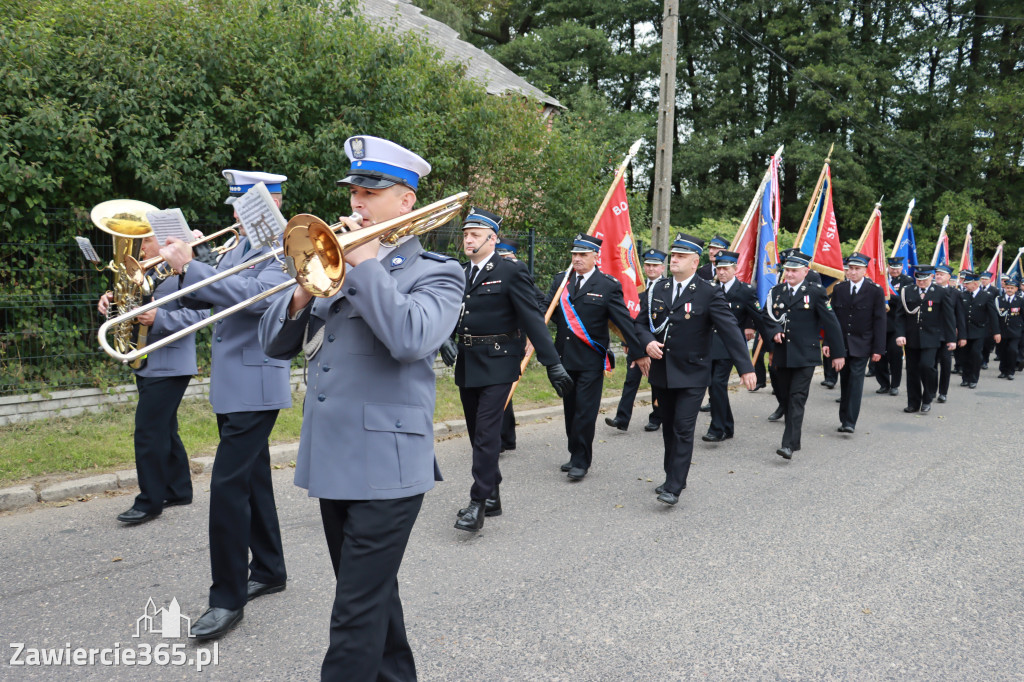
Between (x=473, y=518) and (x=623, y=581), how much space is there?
3.82ft

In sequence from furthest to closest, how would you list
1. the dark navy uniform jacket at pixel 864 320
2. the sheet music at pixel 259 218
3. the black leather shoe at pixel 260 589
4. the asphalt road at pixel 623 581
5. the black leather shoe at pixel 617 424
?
the dark navy uniform jacket at pixel 864 320, the black leather shoe at pixel 617 424, the black leather shoe at pixel 260 589, the asphalt road at pixel 623 581, the sheet music at pixel 259 218

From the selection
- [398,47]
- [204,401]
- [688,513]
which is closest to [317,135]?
[398,47]

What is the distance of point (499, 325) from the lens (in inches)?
212

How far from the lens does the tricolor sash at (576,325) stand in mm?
6918

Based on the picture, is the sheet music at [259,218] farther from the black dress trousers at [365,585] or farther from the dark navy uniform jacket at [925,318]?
the dark navy uniform jacket at [925,318]

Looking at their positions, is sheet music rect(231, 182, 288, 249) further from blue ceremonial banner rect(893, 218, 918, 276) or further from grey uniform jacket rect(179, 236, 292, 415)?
blue ceremonial banner rect(893, 218, 918, 276)

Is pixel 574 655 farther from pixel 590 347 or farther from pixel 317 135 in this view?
pixel 317 135

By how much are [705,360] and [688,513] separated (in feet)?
4.19

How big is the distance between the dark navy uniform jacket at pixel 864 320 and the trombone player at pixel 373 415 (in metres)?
8.43

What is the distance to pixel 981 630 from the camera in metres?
3.79

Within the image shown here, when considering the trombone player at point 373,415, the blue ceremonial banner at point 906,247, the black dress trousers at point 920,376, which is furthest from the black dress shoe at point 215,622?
the blue ceremonial banner at point 906,247

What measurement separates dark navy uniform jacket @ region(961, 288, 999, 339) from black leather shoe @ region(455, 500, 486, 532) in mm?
13022

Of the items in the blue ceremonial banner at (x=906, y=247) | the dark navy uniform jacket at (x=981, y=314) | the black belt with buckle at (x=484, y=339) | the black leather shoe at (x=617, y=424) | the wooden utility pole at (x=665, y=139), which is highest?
the wooden utility pole at (x=665, y=139)

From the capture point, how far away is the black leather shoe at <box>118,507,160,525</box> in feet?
16.7
